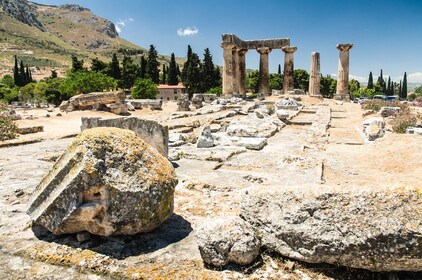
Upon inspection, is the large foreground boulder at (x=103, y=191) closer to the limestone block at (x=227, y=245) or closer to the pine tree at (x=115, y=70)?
the limestone block at (x=227, y=245)

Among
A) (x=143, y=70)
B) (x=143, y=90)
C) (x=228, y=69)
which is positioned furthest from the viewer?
(x=143, y=70)

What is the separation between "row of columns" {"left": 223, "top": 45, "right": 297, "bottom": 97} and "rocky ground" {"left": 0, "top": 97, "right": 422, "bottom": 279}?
2313cm

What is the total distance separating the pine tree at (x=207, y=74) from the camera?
6095cm

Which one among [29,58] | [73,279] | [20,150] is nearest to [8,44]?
[29,58]

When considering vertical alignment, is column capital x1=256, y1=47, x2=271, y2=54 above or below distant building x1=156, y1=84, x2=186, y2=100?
above

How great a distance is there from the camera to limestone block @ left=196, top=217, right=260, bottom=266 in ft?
9.49

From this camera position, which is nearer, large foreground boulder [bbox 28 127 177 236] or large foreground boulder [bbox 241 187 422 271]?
large foreground boulder [bbox 241 187 422 271]

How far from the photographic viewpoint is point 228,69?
32.7 metres

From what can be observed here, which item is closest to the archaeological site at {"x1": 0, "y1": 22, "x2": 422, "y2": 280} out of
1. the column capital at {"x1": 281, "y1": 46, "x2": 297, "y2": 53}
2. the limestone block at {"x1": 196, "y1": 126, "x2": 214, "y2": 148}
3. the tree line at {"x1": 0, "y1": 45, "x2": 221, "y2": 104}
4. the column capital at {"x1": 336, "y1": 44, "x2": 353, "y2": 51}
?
the limestone block at {"x1": 196, "y1": 126, "x2": 214, "y2": 148}

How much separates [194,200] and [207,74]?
59.3m

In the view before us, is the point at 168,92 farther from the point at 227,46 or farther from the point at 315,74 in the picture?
the point at 315,74

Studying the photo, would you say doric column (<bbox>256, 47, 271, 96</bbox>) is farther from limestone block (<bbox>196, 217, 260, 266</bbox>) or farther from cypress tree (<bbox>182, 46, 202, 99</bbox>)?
limestone block (<bbox>196, 217, 260, 266</bbox>)

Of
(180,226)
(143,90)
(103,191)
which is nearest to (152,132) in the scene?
(180,226)

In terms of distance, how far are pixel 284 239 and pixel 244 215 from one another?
50 cm
